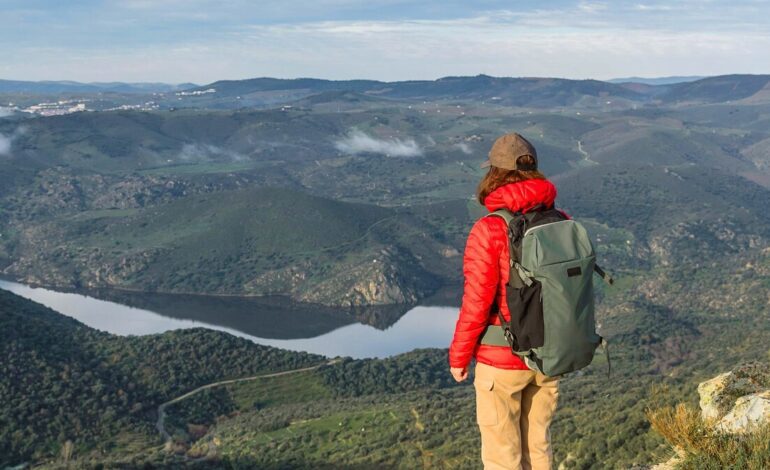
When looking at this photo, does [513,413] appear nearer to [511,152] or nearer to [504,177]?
[504,177]

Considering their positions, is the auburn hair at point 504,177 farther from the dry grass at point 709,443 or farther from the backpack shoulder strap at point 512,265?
the dry grass at point 709,443

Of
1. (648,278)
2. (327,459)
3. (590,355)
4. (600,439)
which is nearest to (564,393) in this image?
(327,459)

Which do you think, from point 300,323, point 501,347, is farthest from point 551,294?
point 300,323

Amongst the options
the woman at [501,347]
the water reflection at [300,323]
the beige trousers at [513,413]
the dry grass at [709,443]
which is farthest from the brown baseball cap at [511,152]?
the water reflection at [300,323]

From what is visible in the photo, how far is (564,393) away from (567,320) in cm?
5519

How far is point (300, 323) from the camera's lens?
178500 millimetres

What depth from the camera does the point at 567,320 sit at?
392 inches

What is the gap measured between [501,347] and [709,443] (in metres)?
3.60

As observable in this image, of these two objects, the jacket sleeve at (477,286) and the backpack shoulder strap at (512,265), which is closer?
the backpack shoulder strap at (512,265)

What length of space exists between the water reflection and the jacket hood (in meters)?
133

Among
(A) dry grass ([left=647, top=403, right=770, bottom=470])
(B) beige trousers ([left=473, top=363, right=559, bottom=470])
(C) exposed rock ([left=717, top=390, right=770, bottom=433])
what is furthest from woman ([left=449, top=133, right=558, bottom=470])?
(C) exposed rock ([left=717, top=390, right=770, bottom=433])

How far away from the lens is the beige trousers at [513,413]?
10922 mm

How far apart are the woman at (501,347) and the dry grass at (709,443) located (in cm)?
210

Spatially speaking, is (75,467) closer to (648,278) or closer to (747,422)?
(747,422)
